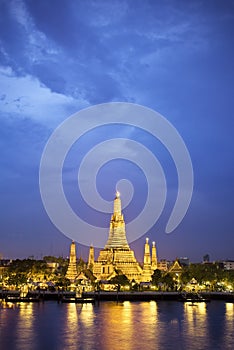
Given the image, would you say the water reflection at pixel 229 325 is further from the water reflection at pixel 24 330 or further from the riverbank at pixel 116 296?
the water reflection at pixel 24 330

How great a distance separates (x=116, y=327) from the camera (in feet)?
162

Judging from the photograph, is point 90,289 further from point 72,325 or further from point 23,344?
point 23,344

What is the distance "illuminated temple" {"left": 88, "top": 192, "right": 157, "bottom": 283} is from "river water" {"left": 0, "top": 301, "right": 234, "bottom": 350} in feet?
101

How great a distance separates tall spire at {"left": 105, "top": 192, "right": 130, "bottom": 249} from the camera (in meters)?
107

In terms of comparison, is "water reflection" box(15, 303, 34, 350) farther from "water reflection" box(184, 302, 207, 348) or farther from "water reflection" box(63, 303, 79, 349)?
"water reflection" box(184, 302, 207, 348)

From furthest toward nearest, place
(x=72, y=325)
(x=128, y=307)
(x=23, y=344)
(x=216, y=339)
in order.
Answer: (x=128, y=307), (x=72, y=325), (x=216, y=339), (x=23, y=344)

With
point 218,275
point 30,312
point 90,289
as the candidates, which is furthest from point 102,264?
point 30,312

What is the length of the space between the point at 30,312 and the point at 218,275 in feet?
150

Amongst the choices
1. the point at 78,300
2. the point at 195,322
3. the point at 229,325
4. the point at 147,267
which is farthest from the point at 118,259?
the point at 229,325

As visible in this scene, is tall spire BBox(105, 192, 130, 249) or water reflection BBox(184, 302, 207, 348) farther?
tall spire BBox(105, 192, 130, 249)

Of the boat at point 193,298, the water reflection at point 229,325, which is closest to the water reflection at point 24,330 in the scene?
the water reflection at point 229,325

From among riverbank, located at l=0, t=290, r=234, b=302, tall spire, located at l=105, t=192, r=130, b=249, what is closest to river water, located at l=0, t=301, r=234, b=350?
riverbank, located at l=0, t=290, r=234, b=302

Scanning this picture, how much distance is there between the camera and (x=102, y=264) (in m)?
103

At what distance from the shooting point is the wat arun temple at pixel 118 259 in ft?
334
